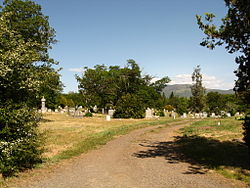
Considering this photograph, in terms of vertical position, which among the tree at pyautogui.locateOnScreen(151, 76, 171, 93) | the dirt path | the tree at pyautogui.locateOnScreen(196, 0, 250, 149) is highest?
the tree at pyautogui.locateOnScreen(151, 76, 171, 93)

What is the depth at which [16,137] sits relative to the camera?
24.1 feet

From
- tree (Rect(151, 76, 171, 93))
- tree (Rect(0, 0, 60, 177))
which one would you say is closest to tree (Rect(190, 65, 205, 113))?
tree (Rect(151, 76, 171, 93))

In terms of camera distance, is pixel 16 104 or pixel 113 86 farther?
pixel 113 86

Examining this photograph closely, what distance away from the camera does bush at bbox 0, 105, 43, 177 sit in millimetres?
6867

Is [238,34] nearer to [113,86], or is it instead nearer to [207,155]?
[207,155]

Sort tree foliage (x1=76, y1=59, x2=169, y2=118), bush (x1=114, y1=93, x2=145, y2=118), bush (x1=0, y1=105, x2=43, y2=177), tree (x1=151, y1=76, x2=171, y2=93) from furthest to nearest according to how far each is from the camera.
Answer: tree (x1=151, y1=76, x2=171, y2=93), tree foliage (x1=76, y1=59, x2=169, y2=118), bush (x1=114, y1=93, x2=145, y2=118), bush (x1=0, y1=105, x2=43, y2=177)

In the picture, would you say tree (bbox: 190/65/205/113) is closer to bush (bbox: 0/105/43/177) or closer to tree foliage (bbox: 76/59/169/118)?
tree foliage (bbox: 76/59/169/118)

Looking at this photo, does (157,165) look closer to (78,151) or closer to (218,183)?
(218,183)

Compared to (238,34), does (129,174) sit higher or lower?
lower

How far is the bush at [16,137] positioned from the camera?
22.5ft

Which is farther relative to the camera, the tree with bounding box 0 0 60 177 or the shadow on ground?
the shadow on ground

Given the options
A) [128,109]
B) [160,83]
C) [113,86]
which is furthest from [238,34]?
[160,83]

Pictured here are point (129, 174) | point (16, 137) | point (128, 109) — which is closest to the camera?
point (16, 137)

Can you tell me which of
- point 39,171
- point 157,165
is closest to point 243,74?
point 157,165
